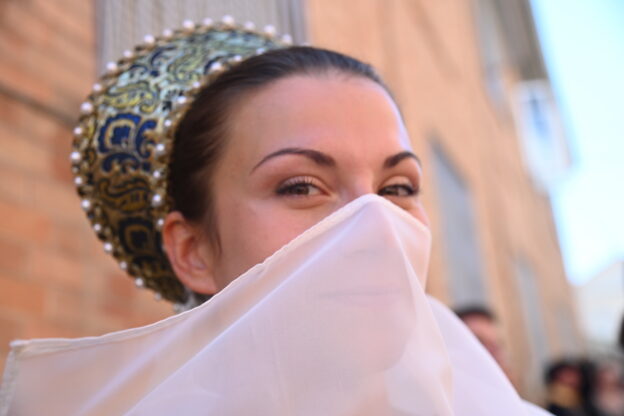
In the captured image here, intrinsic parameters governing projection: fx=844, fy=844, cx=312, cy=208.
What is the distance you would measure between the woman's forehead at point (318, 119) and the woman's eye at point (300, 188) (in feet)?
0.19

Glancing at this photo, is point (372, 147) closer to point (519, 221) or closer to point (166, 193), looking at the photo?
point (166, 193)

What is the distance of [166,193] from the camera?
1554mm

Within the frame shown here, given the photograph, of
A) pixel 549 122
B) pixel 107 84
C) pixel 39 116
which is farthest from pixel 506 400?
pixel 549 122

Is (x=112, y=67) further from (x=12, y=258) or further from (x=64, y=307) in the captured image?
(x=64, y=307)

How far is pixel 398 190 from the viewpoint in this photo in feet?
4.74

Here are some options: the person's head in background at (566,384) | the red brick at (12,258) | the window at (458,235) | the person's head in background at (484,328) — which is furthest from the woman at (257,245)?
the window at (458,235)

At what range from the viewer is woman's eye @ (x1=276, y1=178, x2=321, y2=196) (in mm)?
1342

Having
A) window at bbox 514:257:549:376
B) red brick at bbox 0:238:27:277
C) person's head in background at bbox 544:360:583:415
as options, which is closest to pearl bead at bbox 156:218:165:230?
red brick at bbox 0:238:27:277

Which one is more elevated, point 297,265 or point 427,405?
point 297,265

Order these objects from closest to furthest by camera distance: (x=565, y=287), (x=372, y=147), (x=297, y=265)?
(x=297, y=265), (x=372, y=147), (x=565, y=287)

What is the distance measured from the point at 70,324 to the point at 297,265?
4.10ft

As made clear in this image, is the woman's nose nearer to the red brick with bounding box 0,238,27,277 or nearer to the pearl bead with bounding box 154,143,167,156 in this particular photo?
the pearl bead with bounding box 154,143,167,156

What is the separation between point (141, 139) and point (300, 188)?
1.22 feet

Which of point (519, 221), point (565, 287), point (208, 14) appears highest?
Answer: point (208, 14)
